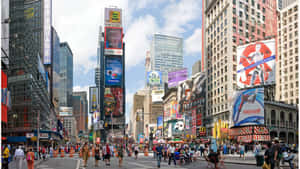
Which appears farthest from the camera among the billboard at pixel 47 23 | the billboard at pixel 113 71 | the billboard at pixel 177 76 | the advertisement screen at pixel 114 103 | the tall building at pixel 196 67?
the advertisement screen at pixel 114 103

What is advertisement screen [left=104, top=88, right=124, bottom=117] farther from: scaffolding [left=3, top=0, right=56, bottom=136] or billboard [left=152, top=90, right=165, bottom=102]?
scaffolding [left=3, top=0, right=56, bottom=136]

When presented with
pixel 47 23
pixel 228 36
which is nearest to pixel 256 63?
pixel 228 36

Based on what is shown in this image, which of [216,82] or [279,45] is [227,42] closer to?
[216,82]

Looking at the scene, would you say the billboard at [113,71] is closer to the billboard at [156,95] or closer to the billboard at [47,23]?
the billboard at [156,95]

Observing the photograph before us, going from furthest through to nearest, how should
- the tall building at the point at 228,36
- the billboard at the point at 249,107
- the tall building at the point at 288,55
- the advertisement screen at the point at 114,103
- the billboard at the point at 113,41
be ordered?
the advertisement screen at the point at 114,103 < the billboard at the point at 113,41 < the tall building at the point at 288,55 < the tall building at the point at 228,36 < the billboard at the point at 249,107

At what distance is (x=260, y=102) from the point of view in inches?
3103

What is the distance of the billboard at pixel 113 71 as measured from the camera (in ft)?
533

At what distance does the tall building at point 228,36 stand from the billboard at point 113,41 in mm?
60564

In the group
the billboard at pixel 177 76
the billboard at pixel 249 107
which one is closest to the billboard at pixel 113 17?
the billboard at pixel 177 76

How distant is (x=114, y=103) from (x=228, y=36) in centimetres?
8208

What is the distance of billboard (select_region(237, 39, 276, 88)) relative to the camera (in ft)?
245

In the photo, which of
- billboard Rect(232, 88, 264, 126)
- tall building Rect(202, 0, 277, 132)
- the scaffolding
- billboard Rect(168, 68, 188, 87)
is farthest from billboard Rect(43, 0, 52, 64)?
billboard Rect(232, 88, 264, 126)

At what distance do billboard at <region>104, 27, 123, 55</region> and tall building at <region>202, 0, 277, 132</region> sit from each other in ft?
199

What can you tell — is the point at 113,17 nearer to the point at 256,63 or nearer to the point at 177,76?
the point at 177,76
